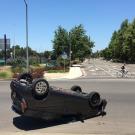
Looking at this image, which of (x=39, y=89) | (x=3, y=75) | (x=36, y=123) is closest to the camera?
(x=39, y=89)

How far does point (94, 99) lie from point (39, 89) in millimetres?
2020

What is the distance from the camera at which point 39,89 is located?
393 inches

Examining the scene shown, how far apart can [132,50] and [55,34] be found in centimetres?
2619

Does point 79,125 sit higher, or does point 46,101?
point 46,101

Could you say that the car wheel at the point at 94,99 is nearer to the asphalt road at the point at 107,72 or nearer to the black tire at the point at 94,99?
the black tire at the point at 94,99

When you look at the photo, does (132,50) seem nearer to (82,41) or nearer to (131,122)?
(82,41)

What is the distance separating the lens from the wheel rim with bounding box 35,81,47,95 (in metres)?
9.98

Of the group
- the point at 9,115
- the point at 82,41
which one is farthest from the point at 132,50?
the point at 9,115

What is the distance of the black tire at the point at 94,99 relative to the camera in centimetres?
1133

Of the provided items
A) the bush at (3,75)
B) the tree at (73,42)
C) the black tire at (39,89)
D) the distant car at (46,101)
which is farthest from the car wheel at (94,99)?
the tree at (73,42)

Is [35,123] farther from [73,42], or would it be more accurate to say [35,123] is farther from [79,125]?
[73,42]

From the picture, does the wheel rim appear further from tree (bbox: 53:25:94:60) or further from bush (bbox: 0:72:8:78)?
tree (bbox: 53:25:94:60)

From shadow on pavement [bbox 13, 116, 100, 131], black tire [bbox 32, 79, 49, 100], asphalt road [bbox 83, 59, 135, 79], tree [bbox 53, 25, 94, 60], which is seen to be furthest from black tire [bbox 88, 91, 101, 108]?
tree [bbox 53, 25, 94, 60]

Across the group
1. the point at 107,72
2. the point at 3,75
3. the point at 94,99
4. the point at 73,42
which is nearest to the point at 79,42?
the point at 73,42
